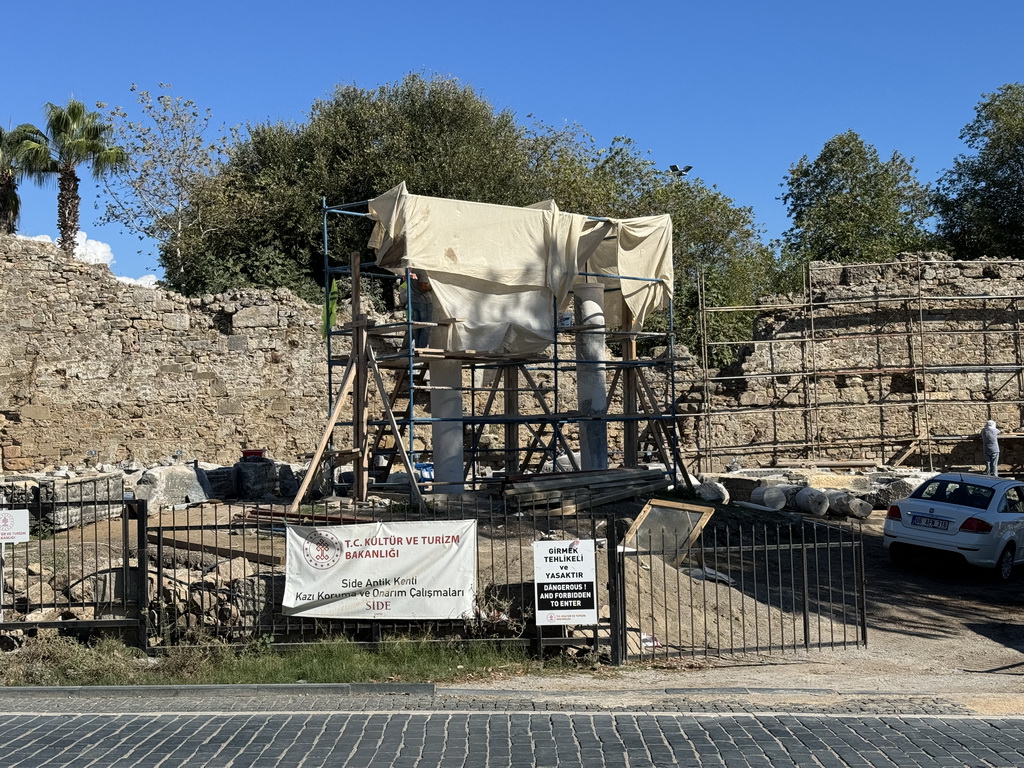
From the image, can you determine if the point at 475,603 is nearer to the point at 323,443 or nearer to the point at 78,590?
the point at 78,590

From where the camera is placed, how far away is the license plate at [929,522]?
1299 centimetres

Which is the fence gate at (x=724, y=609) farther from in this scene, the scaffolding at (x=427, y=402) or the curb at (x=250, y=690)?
the scaffolding at (x=427, y=402)

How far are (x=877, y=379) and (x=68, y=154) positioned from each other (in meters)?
21.8

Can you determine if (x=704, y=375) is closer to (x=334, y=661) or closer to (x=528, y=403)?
(x=528, y=403)

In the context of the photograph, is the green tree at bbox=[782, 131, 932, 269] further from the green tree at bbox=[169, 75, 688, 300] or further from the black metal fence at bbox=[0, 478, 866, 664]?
the black metal fence at bbox=[0, 478, 866, 664]

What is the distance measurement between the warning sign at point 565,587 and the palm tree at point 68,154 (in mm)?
25648

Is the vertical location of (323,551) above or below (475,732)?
above

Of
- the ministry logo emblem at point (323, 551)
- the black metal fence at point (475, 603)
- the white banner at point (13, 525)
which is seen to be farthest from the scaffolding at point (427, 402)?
the white banner at point (13, 525)

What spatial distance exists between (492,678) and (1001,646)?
15.7 ft

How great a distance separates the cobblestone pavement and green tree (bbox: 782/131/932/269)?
1290 inches

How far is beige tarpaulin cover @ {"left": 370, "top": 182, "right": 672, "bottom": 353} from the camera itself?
593 inches

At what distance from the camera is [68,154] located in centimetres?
3106

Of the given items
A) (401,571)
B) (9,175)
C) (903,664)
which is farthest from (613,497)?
(9,175)

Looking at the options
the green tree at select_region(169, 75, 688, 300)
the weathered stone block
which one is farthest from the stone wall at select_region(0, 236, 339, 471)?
the green tree at select_region(169, 75, 688, 300)
